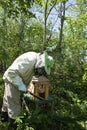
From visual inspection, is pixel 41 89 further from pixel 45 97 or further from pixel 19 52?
pixel 19 52

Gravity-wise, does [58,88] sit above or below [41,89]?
below

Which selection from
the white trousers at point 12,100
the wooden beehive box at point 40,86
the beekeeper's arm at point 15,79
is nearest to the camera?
the beekeeper's arm at point 15,79

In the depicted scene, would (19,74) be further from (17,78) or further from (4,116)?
(4,116)

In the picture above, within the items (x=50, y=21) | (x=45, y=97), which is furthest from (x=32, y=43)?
(x=45, y=97)

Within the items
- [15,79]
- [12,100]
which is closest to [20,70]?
[15,79]

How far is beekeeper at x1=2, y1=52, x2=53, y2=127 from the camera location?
5227mm

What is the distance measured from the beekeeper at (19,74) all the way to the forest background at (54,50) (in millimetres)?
445

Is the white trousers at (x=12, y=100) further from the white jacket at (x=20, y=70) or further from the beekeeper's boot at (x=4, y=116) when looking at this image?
the beekeeper's boot at (x=4, y=116)

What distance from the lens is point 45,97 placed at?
595cm

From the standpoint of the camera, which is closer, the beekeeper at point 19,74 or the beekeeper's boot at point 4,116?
the beekeeper at point 19,74

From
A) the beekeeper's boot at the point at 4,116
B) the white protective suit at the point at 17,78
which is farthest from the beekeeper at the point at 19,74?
the beekeeper's boot at the point at 4,116

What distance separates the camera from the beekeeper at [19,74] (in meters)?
5.23

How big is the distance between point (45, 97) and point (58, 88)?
3.12 meters

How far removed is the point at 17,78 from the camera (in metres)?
5.19
